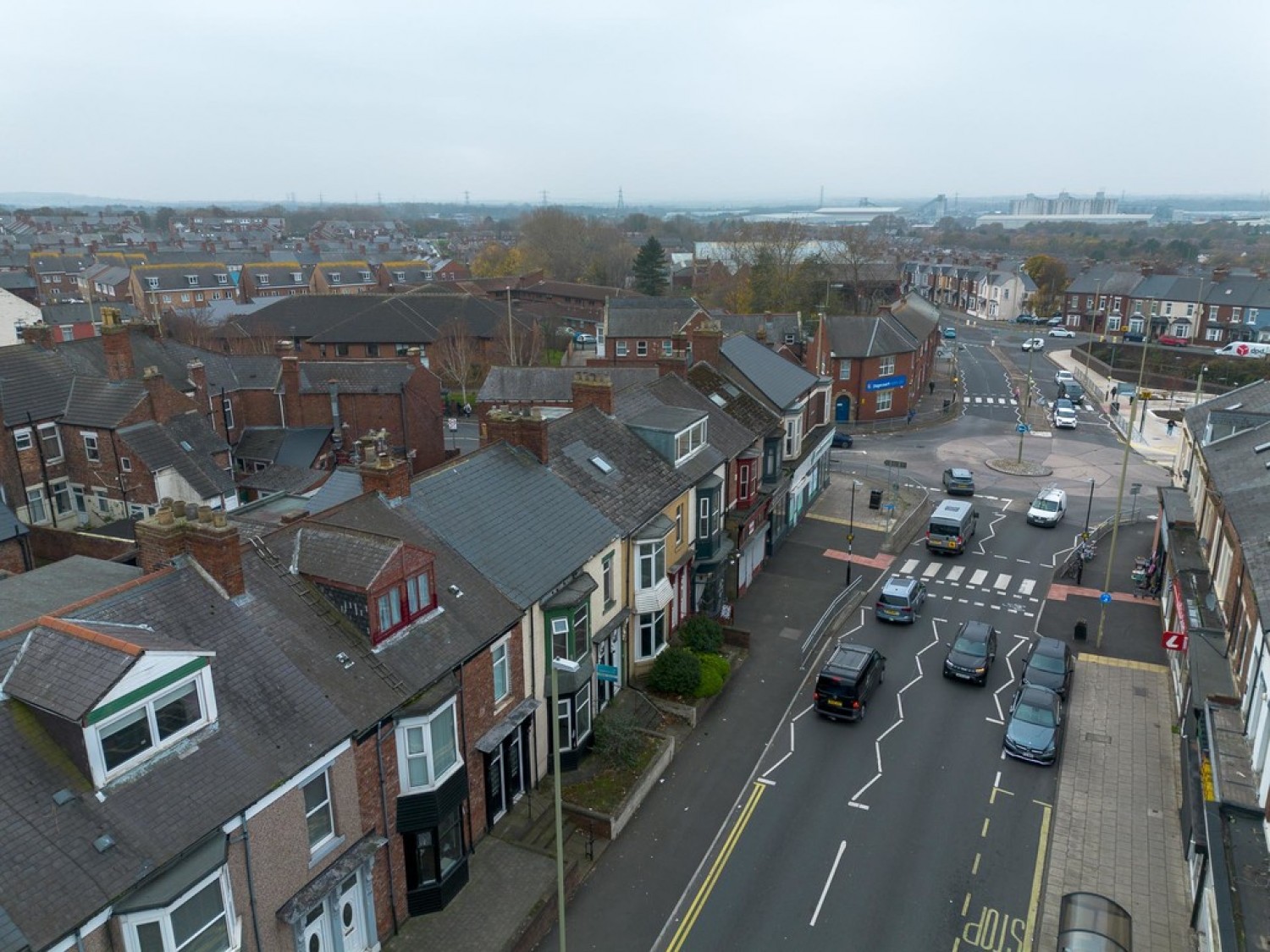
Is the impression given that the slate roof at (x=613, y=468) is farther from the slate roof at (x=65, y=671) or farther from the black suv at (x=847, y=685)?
the slate roof at (x=65, y=671)

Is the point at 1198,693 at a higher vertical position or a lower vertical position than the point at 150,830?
lower

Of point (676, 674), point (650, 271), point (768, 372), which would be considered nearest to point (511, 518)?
point (676, 674)

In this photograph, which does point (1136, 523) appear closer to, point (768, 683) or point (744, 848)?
point (768, 683)

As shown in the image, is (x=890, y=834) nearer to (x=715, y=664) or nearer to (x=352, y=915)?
(x=715, y=664)

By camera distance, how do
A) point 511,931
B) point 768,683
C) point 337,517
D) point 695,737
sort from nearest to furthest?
1. point 511,931
2. point 337,517
3. point 695,737
4. point 768,683

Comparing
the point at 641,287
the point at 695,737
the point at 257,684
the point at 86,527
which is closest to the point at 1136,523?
the point at 695,737

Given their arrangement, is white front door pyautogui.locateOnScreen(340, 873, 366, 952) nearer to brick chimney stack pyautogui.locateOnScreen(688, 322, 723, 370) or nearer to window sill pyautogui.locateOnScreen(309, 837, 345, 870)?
window sill pyautogui.locateOnScreen(309, 837, 345, 870)

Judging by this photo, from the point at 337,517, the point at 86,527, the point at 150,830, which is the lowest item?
the point at 86,527
